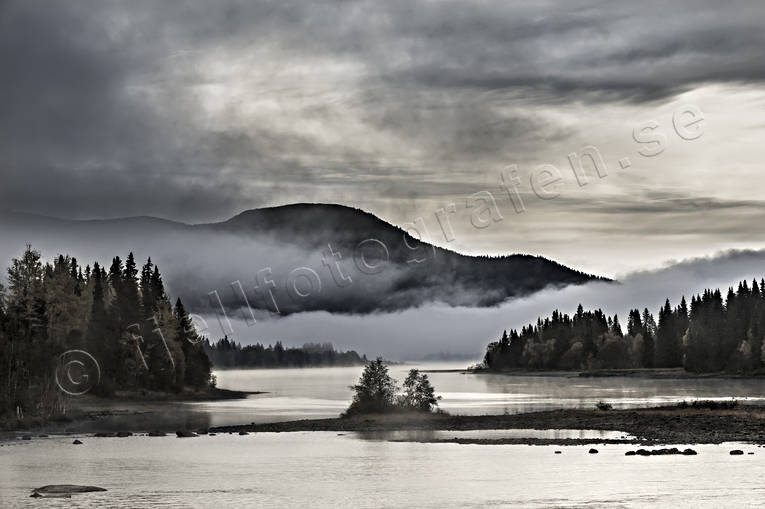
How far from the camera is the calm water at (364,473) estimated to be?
167 ft

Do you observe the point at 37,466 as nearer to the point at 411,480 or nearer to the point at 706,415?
the point at 411,480

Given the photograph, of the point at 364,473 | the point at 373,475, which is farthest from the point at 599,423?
the point at 373,475

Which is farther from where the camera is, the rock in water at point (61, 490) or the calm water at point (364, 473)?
the rock in water at point (61, 490)

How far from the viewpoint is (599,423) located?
94.8 metres

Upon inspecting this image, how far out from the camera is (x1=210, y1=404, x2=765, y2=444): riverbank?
85.0 m

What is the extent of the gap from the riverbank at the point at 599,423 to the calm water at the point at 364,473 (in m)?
5.07

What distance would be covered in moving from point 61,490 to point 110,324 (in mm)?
104527

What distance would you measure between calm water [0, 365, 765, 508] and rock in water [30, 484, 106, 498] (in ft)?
2.60

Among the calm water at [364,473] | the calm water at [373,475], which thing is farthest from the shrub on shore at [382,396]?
the calm water at [373,475]

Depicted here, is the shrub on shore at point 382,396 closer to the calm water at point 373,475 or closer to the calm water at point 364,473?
the calm water at point 364,473

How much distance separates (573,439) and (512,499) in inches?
1221

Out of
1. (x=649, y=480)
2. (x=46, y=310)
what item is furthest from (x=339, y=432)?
(x=46, y=310)

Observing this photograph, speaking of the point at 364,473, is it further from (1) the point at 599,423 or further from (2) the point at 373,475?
(1) the point at 599,423

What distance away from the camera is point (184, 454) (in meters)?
73.8
